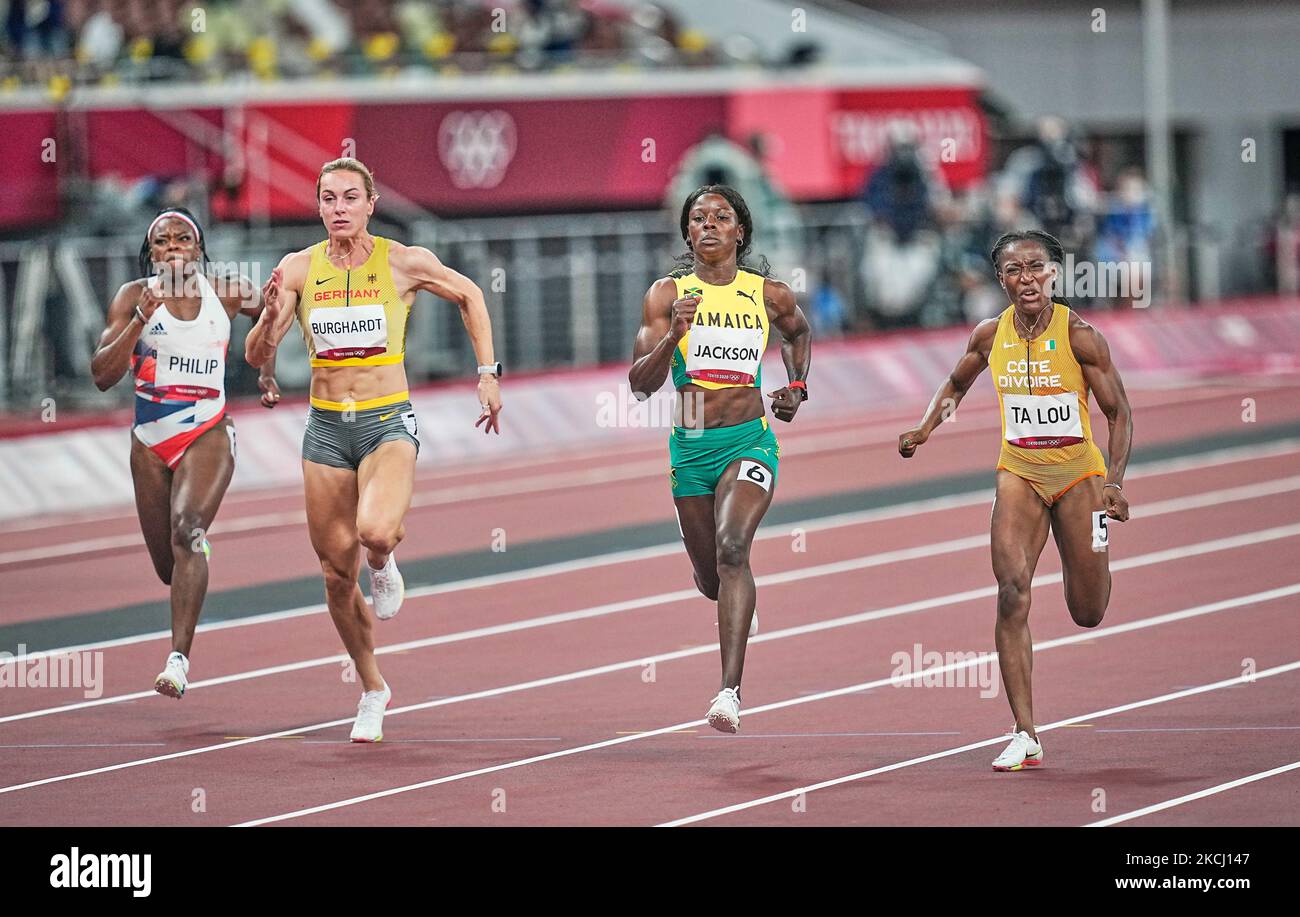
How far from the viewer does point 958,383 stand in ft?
33.0

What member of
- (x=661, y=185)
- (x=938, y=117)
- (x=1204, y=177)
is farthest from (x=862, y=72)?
(x=1204, y=177)

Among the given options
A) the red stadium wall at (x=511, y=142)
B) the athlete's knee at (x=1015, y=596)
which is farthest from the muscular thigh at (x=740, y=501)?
the red stadium wall at (x=511, y=142)

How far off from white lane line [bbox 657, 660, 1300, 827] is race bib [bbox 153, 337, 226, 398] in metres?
3.90

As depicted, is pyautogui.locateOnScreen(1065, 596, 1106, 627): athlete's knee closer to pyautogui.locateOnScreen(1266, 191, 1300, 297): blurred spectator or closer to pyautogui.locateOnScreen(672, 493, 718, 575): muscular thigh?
pyautogui.locateOnScreen(672, 493, 718, 575): muscular thigh

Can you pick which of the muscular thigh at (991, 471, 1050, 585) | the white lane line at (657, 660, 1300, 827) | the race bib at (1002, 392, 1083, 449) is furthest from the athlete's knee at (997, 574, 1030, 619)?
the white lane line at (657, 660, 1300, 827)

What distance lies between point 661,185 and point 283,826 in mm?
23547

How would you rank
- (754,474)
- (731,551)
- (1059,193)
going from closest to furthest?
1. (731,551)
2. (754,474)
3. (1059,193)

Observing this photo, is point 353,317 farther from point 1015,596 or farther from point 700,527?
point 1015,596

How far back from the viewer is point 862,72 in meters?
33.4

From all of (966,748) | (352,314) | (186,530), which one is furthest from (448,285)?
(966,748)

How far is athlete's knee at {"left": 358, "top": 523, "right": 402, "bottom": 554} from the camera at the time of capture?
10258mm

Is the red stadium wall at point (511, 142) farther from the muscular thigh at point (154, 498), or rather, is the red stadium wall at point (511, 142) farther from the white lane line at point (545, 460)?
the muscular thigh at point (154, 498)

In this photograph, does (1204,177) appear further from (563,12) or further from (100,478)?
(100,478)

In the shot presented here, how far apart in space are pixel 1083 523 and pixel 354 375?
335cm
